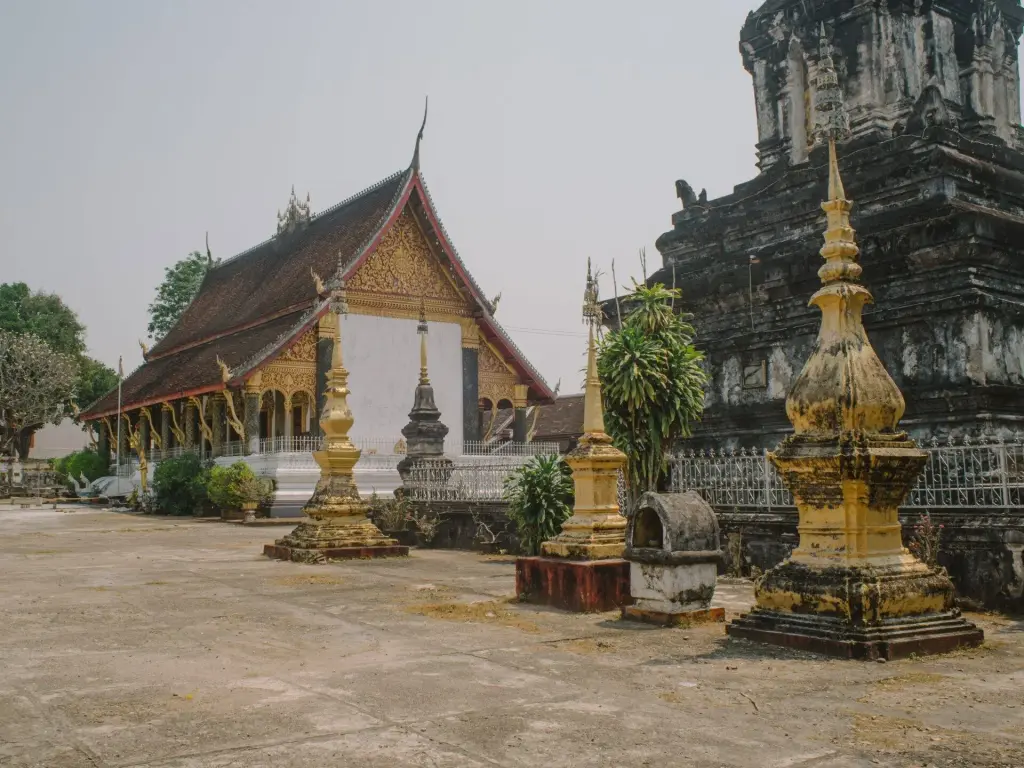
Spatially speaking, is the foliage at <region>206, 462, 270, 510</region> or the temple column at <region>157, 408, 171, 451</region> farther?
the temple column at <region>157, 408, 171, 451</region>

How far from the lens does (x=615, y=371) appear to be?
10.4 metres

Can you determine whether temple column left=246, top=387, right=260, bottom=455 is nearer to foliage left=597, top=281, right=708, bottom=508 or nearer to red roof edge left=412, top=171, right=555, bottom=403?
red roof edge left=412, top=171, right=555, bottom=403

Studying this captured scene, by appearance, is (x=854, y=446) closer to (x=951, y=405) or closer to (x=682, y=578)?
(x=682, y=578)

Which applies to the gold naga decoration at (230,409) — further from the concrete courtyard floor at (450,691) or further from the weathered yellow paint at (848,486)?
the weathered yellow paint at (848,486)

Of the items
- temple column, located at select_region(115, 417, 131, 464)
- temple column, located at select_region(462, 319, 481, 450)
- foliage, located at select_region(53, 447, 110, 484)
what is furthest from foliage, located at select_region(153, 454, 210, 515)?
foliage, located at select_region(53, 447, 110, 484)

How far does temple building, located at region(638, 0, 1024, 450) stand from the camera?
35.0 feet

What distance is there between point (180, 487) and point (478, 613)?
62.3 ft

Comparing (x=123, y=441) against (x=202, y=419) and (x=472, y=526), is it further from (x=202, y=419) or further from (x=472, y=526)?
(x=472, y=526)

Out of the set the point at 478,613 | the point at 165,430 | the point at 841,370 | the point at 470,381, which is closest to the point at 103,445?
the point at 165,430

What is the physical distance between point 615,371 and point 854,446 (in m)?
4.94

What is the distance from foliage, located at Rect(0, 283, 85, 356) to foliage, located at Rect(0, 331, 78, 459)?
4568mm

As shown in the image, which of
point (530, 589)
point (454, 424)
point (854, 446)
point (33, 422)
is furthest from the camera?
point (33, 422)

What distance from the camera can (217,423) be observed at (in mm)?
25891

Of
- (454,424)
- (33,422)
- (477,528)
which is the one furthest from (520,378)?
(33,422)
